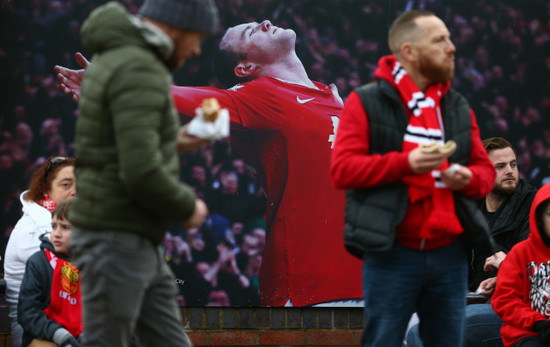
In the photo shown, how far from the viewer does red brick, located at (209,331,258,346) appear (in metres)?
5.29

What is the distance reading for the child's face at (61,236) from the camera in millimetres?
3602

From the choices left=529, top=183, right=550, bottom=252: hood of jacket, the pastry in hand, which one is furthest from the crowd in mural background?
the pastry in hand

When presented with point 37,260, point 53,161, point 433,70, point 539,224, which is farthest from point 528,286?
point 53,161

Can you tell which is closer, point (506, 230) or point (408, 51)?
point (408, 51)

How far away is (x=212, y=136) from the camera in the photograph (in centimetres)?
229

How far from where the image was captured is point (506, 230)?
4.11 m

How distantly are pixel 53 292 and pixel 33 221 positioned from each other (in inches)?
31.6

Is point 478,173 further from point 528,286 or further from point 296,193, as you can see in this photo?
point 296,193

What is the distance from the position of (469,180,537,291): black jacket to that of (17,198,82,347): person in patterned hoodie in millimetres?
2060

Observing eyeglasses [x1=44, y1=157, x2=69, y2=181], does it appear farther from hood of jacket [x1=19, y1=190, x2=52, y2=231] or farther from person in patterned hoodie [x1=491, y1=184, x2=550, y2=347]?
person in patterned hoodie [x1=491, y1=184, x2=550, y2=347]

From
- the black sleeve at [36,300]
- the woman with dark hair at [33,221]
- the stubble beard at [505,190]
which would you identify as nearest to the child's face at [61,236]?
the black sleeve at [36,300]

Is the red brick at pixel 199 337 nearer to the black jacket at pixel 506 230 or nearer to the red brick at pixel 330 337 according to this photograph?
the red brick at pixel 330 337

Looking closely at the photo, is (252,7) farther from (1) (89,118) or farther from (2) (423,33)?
(1) (89,118)

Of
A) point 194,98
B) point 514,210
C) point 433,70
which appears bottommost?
point 514,210
